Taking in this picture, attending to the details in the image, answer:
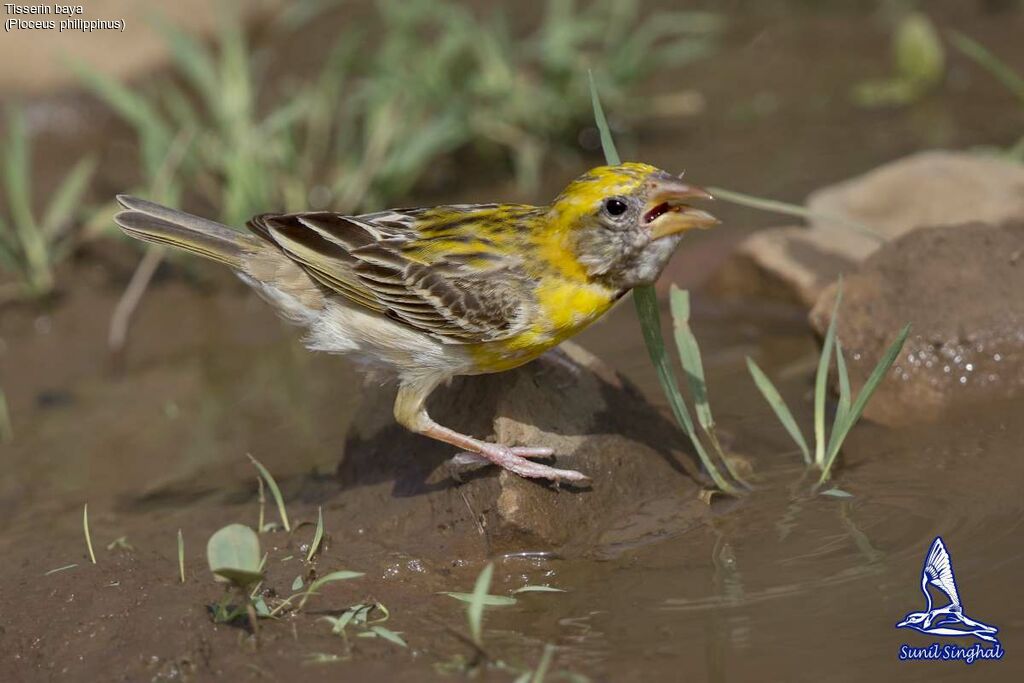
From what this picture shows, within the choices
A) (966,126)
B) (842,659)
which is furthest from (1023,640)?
(966,126)

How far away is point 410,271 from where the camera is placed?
500cm

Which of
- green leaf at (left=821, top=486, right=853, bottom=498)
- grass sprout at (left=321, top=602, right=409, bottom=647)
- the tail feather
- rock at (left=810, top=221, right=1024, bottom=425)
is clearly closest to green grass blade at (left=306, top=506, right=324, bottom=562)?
grass sprout at (left=321, top=602, right=409, bottom=647)

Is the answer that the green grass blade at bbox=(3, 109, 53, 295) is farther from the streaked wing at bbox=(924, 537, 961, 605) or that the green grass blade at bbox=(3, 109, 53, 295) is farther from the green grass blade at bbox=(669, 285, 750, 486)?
the streaked wing at bbox=(924, 537, 961, 605)

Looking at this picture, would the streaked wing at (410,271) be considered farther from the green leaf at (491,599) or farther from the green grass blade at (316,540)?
the green leaf at (491,599)

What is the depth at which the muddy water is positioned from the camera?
4.00m

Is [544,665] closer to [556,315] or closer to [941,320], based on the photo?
[556,315]

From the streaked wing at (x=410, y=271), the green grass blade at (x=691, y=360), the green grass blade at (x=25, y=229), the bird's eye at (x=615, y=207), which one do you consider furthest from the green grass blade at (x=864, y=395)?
the green grass blade at (x=25, y=229)

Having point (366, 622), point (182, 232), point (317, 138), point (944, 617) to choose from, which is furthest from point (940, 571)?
point (317, 138)

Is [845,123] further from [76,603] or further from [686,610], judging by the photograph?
[76,603]

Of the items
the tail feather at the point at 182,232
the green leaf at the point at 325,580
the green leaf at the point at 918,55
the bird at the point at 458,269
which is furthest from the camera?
the green leaf at the point at 918,55

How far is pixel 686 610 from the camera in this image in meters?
4.15

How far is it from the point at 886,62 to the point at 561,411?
568 centimetres

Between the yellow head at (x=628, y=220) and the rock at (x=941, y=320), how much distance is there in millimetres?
1247

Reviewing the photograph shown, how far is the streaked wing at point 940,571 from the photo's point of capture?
4055 mm
